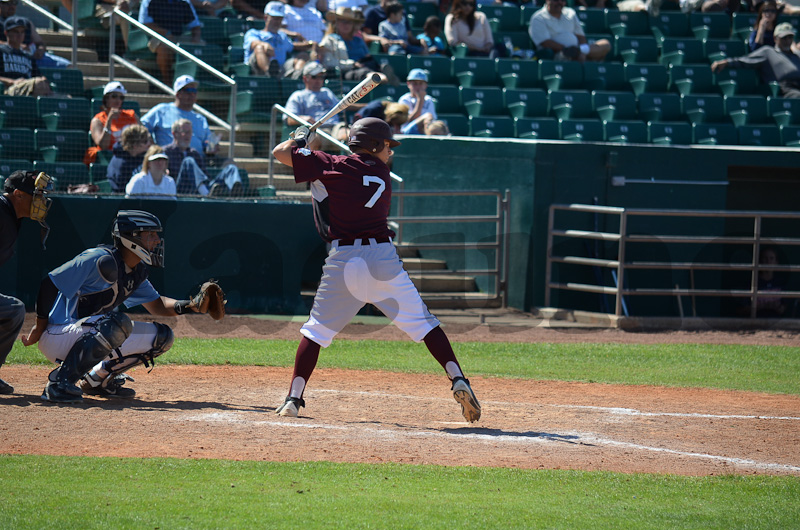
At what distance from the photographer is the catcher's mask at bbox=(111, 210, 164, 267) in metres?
6.13

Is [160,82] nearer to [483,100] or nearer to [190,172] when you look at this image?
[190,172]

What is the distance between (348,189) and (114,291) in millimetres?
1761

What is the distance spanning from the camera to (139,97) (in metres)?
13.3

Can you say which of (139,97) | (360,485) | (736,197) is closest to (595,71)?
(736,197)

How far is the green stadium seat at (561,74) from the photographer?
1592 centimetres

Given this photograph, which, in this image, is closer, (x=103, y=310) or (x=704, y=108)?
(x=103, y=310)

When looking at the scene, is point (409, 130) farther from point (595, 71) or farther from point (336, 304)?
point (336, 304)

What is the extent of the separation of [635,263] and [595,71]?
5745 mm

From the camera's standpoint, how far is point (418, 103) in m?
13.7

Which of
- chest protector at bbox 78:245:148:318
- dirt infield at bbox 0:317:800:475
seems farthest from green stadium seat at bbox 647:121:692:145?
chest protector at bbox 78:245:148:318

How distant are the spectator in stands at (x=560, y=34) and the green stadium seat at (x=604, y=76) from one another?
0.36 metres

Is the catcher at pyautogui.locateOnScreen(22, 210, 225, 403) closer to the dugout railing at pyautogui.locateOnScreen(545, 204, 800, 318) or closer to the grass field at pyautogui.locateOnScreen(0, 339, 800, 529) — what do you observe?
the grass field at pyautogui.locateOnScreen(0, 339, 800, 529)

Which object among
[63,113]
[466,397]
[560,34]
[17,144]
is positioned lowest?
[466,397]

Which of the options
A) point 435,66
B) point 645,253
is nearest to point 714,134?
point 645,253
